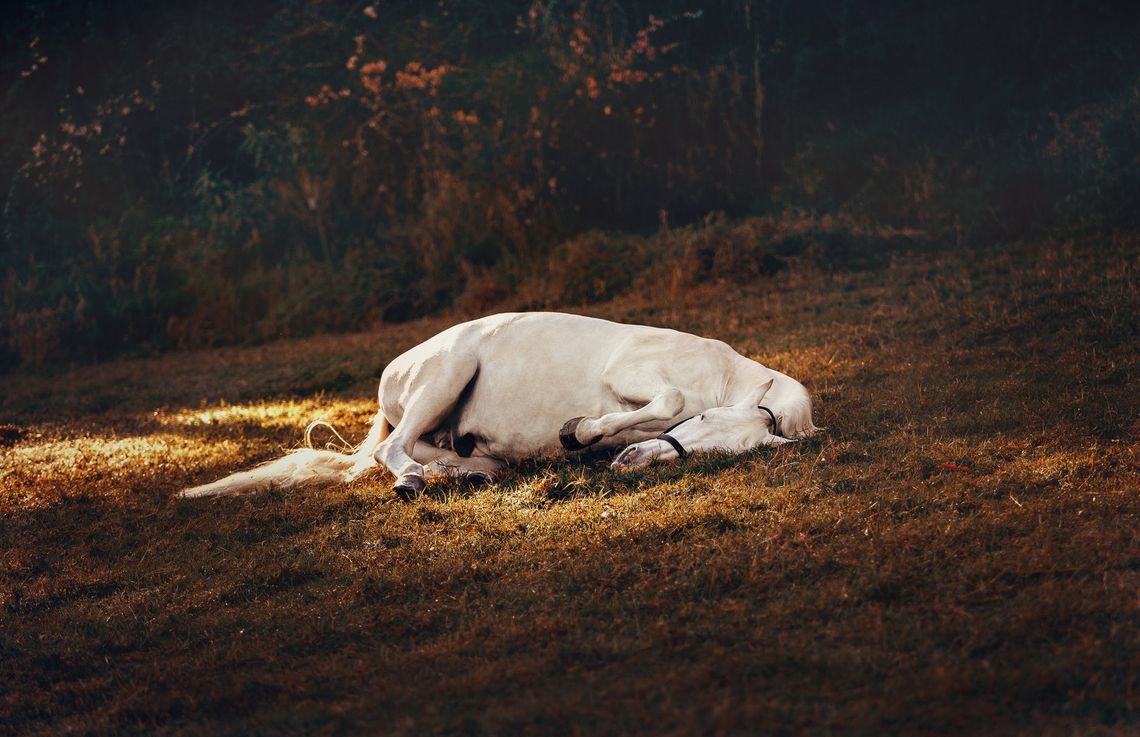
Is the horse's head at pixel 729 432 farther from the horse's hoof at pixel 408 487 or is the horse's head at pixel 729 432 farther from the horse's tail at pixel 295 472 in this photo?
the horse's tail at pixel 295 472

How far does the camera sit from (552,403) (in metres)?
5.70

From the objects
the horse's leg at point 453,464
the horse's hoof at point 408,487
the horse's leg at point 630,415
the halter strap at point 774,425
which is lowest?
the horse's leg at point 453,464

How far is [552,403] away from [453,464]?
2.04ft

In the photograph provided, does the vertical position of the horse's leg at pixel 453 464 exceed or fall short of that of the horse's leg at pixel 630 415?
it falls short

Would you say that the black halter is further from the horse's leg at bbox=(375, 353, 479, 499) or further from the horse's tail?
the horse's tail

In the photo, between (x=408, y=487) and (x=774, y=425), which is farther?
(x=774, y=425)

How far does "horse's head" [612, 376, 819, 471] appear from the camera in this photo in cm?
512

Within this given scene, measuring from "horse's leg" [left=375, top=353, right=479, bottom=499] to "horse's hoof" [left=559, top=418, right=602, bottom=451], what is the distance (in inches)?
28.9

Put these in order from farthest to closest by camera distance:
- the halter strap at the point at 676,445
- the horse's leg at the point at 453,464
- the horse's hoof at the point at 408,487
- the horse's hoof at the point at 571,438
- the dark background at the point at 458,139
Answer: the dark background at the point at 458,139, the horse's leg at the point at 453,464, the horse's hoof at the point at 571,438, the horse's hoof at the point at 408,487, the halter strap at the point at 676,445

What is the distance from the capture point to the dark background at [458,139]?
1262cm

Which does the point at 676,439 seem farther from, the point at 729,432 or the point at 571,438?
the point at 571,438

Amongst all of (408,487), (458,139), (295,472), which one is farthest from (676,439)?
(458,139)

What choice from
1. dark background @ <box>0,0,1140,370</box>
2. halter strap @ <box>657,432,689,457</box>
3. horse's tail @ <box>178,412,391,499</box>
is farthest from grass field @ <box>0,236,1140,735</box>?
dark background @ <box>0,0,1140,370</box>

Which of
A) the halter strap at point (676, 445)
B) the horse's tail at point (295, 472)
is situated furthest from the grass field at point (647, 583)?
the horse's tail at point (295, 472)
